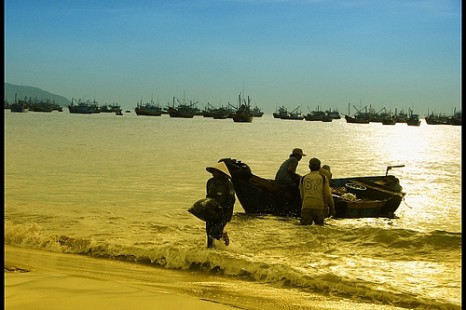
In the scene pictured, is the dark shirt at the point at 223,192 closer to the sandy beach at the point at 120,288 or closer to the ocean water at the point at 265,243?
the ocean water at the point at 265,243

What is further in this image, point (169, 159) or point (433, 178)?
point (169, 159)

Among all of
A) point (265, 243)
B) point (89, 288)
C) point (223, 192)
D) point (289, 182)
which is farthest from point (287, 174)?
point (89, 288)

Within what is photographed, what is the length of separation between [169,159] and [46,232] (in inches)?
1123

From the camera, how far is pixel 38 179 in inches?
975

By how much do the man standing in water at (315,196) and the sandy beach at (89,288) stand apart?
3918mm

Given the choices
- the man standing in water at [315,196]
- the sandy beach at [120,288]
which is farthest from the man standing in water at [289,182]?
the sandy beach at [120,288]

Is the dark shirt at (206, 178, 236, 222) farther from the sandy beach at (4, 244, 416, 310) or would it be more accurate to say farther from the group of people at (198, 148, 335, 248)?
the sandy beach at (4, 244, 416, 310)

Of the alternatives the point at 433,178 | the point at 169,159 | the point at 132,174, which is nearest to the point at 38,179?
the point at 132,174

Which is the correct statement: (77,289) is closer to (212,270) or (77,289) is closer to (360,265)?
(212,270)

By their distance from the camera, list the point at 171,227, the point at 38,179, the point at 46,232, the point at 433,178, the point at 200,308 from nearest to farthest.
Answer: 1. the point at 200,308
2. the point at 46,232
3. the point at 171,227
4. the point at 38,179
5. the point at 433,178

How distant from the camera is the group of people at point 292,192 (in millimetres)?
9094

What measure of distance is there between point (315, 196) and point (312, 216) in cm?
53

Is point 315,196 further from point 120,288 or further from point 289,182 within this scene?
point 120,288

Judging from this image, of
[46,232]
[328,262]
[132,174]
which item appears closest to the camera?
[328,262]
